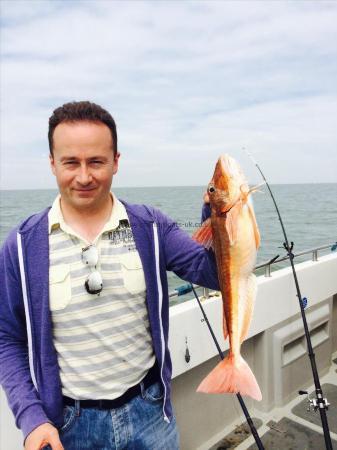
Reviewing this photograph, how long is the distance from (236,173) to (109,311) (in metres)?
0.80

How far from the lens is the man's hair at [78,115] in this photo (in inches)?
65.4

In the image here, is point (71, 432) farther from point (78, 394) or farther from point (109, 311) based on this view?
point (109, 311)

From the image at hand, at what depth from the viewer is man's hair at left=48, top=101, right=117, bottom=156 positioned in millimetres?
1661

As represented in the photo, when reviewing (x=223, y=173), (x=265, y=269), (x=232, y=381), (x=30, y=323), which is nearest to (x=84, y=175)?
(x=223, y=173)

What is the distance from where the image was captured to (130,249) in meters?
1.84

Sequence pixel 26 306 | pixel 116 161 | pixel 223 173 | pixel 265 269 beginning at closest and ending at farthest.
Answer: pixel 223 173 < pixel 26 306 < pixel 116 161 < pixel 265 269

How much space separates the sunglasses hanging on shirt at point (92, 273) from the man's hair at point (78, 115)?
1.49ft

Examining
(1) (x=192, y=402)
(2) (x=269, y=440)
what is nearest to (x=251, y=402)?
(2) (x=269, y=440)

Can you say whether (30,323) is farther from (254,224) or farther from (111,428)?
(254,224)

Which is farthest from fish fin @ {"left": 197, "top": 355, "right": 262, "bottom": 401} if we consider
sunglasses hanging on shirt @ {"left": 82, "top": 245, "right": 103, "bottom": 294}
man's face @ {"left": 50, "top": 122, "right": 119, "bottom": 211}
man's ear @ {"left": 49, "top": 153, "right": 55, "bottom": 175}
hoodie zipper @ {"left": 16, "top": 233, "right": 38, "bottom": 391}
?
man's ear @ {"left": 49, "top": 153, "right": 55, "bottom": 175}

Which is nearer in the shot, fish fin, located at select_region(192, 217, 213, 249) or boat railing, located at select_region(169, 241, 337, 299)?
fish fin, located at select_region(192, 217, 213, 249)

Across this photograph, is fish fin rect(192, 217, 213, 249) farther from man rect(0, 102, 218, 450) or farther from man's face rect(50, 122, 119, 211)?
man's face rect(50, 122, 119, 211)

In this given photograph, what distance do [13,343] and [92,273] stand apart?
18.5 inches

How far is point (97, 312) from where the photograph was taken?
5.71 ft
